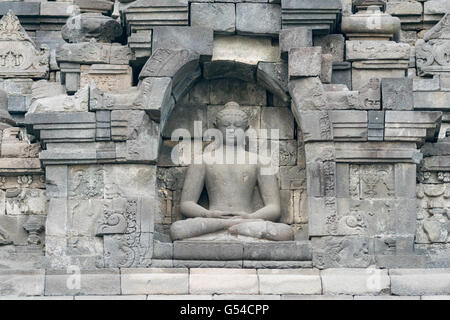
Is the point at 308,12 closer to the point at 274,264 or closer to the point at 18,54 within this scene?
the point at 274,264

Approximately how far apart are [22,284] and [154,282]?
1.60 metres

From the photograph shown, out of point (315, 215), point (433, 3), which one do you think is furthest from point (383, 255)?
point (433, 3)

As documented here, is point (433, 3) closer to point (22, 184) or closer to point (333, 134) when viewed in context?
point (333, 134)

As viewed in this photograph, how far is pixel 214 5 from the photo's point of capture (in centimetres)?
2517

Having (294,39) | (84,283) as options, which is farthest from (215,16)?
(84,283)

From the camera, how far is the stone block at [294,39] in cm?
2486

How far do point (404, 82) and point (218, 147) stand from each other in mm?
2518

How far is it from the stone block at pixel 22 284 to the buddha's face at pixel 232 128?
3024mm

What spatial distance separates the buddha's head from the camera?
25.1 meters

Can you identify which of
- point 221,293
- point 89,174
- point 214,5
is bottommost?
point 221,293

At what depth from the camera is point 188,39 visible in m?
24.9

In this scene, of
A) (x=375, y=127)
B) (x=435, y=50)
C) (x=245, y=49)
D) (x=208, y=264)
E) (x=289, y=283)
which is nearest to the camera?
(x=289, y=283)

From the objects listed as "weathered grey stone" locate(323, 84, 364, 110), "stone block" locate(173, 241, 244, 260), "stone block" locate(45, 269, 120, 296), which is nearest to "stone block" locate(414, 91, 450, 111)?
"weathered grey stone" locate(323, 84, 364, 110)

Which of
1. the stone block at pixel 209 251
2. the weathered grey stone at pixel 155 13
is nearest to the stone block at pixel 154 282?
the stone block at pixel 209 251
